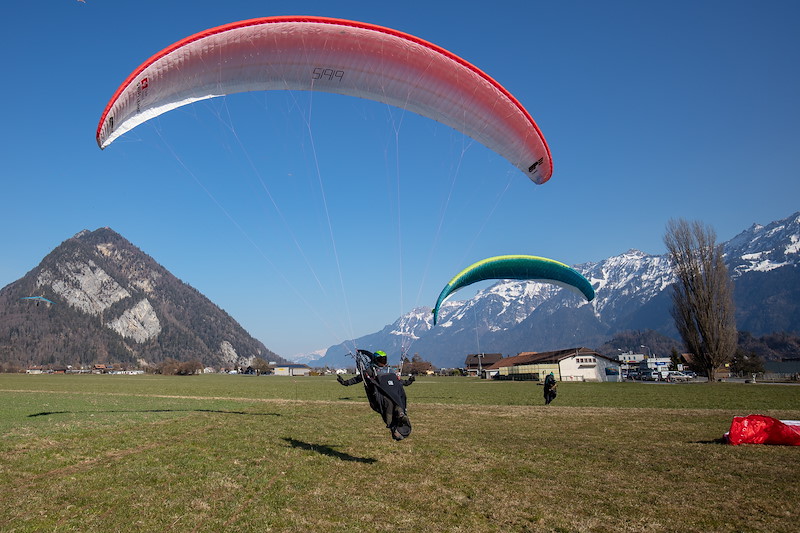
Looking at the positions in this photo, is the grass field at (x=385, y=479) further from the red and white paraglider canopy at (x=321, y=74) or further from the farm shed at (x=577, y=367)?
the farm shed at (x=577, y=367)

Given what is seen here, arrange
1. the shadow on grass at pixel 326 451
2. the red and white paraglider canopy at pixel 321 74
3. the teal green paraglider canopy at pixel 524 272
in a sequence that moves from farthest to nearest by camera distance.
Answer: the teal green paraglider canopy at pixel 524 272, the red and white paraglider canopy at pixel 321 74, the shadow on grass at pixel 326 451

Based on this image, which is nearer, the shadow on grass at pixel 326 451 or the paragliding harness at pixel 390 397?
the shadow on grass at pixel 326 451

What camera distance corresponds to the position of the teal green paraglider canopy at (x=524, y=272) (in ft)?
81.7

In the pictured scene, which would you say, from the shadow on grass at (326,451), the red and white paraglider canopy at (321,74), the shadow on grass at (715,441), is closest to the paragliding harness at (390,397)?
the shadow on grass at (326,451)

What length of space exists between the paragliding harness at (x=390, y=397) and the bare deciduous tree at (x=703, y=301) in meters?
48.3

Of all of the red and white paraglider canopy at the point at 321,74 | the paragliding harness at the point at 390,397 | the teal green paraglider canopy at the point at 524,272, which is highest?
the red and white paraglider canopy at the point at 321,74

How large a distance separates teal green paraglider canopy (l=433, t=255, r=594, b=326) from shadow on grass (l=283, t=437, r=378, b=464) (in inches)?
641

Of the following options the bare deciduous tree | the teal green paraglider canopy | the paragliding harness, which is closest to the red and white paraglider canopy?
the paragliding harness

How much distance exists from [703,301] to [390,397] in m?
48.9

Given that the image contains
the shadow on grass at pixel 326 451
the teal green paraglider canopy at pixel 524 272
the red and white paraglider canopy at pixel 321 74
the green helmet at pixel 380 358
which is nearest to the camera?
the shadow on grass at pixel 326 451

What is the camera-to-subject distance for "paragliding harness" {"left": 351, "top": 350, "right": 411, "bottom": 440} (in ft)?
25.3

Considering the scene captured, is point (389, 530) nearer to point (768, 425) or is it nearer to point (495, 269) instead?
point (768, 425)

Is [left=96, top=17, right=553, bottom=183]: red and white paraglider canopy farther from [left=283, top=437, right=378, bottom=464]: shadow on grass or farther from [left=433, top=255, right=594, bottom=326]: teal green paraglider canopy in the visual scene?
[left=433, top=255, right=594, bottom=326]: teal green paraglider canopy

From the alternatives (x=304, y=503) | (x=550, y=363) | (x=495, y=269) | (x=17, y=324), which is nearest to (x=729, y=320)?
(x=550, y=363)
